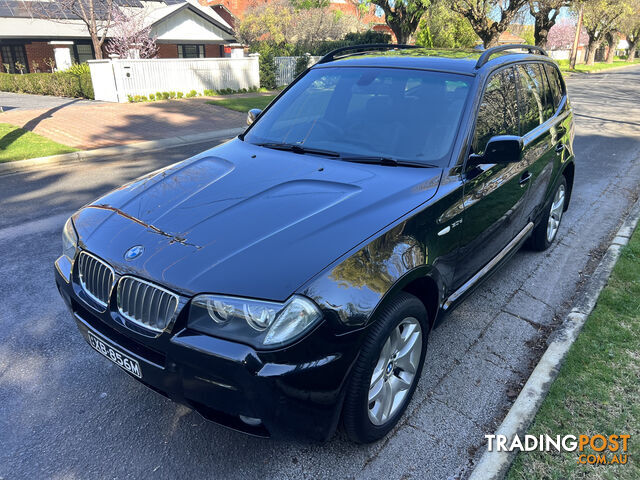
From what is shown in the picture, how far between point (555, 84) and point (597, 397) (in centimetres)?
331

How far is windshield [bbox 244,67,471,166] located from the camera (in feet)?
10.4

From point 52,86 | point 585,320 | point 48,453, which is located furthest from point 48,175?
point 52,86

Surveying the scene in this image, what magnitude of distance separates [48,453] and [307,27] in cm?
3948

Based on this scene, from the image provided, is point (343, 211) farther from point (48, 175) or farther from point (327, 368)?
point (48, 175)

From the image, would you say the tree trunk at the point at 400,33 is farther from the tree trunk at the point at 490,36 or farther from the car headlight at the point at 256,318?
the car headlight at the point at 256,318

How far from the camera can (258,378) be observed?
6.56 feet

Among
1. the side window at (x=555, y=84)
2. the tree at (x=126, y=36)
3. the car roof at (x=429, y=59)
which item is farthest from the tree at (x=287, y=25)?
the car roof at (x=429, y=59)

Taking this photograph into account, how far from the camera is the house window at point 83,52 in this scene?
3153 centimetres

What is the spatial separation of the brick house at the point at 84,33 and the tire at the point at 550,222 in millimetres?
26468

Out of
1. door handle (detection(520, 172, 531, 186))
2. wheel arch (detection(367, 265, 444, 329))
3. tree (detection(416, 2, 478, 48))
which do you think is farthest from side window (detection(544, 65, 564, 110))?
tree (detection(416, 2, 478, 48))

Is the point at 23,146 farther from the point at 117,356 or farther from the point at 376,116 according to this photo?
the point at 117,356

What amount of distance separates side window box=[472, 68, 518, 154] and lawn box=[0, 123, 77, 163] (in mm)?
8603

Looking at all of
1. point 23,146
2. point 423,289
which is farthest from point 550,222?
point 23,146

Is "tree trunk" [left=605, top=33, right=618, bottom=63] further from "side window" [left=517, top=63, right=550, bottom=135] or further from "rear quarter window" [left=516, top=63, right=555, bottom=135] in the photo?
"side window" [left=517, top=63, right=550, bottom=135]
